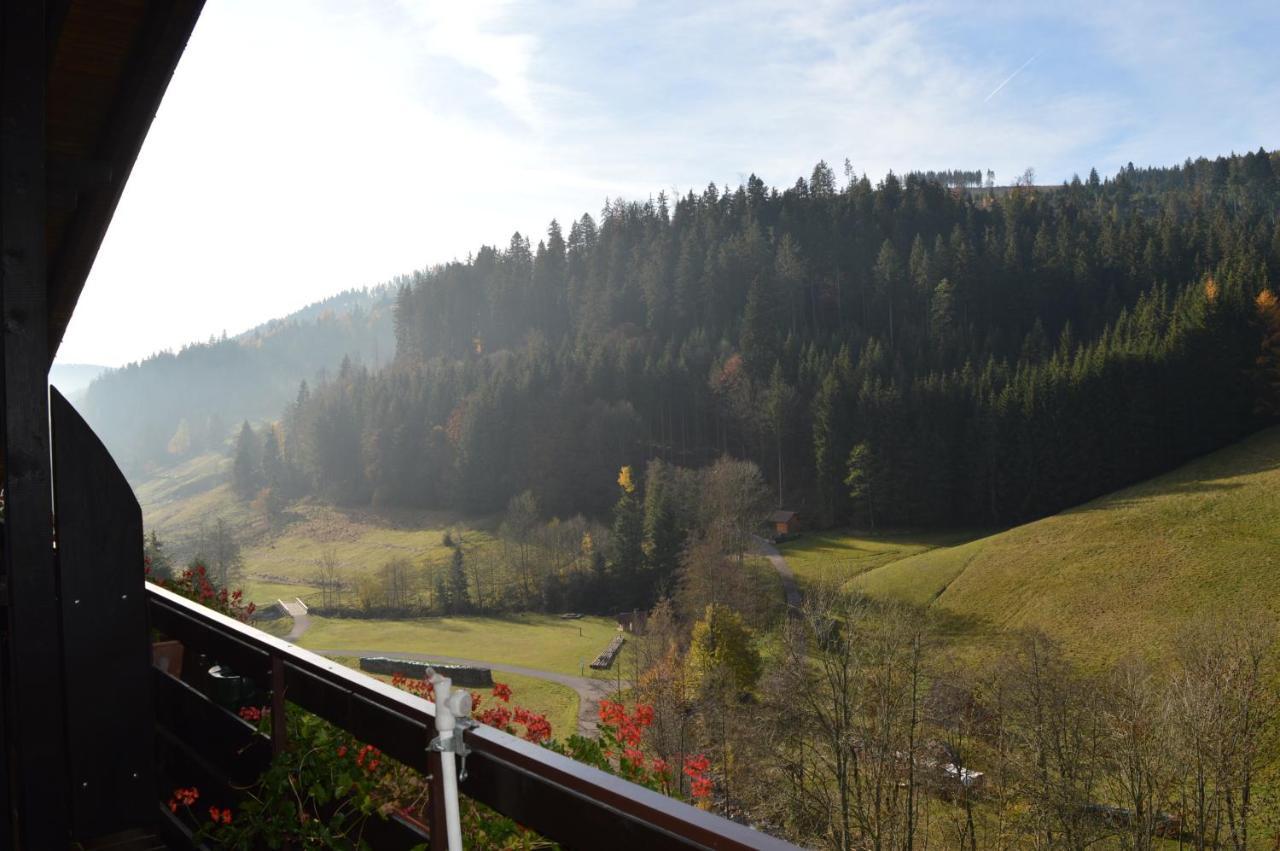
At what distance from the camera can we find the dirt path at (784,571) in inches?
1567

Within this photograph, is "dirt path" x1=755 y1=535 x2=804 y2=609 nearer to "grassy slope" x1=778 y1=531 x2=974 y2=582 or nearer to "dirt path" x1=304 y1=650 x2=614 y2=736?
"grassy slope" x1=778 y1=531 x2=974 y2=582

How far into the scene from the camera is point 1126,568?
36.5 meters

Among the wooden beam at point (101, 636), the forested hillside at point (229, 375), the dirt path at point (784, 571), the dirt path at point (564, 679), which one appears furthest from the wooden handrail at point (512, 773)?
the forested hillside at point (229, 375)

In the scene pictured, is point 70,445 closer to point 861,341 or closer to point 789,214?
point 861,341

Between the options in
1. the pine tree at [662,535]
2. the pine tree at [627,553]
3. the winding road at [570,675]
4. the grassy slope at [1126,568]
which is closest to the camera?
the winding road at [570,675]

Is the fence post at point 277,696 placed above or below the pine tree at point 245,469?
above

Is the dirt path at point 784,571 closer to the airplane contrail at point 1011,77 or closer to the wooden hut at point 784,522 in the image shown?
the wooden hut at point 784,522

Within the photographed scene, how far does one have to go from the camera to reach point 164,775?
3115mm

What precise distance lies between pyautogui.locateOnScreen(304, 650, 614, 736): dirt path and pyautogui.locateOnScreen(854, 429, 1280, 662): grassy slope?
50.5 ft

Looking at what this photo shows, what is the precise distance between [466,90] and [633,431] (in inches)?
2282

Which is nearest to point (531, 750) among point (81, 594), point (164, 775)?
point (81, 594)

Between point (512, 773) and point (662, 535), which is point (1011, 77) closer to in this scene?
point (662, 535)

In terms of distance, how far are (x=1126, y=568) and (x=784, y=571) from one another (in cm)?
1624

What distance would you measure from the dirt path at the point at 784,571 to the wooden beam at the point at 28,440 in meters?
35.9
